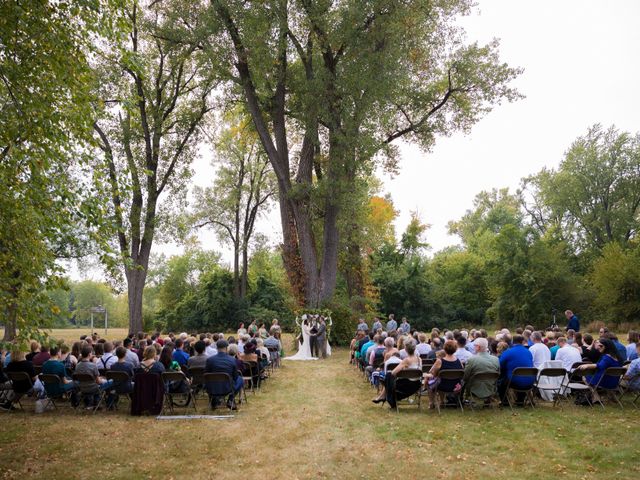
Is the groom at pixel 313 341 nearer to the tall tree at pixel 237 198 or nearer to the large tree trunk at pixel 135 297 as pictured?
the large tree trunk at pixel 135 297

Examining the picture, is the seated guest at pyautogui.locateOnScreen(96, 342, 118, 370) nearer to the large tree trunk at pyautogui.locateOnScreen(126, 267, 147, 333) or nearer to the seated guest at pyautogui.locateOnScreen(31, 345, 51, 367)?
the seated guest at pyautogui.locateOnScreen(31, 345, 51, 367)

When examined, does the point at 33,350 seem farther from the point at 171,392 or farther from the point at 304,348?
the point at 304,348

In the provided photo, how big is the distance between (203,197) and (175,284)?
9444mm

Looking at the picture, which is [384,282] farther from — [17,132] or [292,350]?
[17,132]

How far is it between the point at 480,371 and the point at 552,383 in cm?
183

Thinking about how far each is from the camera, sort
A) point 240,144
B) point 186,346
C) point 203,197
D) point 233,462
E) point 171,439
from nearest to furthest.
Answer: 1. point 233,462
2. point 171,439
3. point 186,346
4. point 240,144
5. point 203,197

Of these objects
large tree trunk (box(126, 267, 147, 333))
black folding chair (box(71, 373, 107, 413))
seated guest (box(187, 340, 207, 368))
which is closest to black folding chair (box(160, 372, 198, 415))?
seated guest (box(187, 340, 207, 368))

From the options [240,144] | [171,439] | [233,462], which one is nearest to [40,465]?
[171,439]

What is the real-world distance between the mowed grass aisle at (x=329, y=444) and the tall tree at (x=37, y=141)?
204cm

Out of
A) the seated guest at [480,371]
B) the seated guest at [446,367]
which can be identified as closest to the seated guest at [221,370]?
the seated guest at [446,367]

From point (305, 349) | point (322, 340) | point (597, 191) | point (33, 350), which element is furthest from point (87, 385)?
point (597, 191)

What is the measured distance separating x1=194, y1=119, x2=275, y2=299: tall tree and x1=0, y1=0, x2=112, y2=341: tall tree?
96.6 feet

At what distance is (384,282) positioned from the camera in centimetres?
2945

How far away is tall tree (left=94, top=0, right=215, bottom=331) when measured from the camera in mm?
20406
